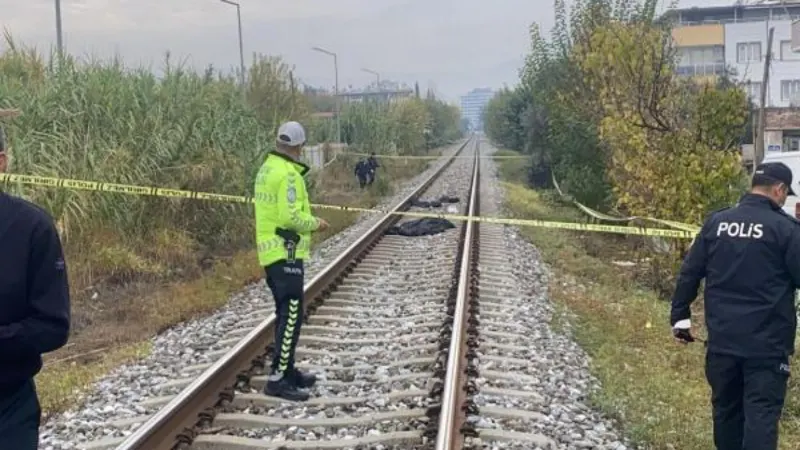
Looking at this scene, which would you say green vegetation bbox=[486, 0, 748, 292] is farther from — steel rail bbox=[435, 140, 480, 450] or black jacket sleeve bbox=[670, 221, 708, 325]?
black jacket sleeve bbox=[670, 221, 708, 325]

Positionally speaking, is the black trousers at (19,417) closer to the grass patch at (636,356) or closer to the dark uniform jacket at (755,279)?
the dark uniform jacket at (755,279)

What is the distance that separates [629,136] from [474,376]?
7512 millimetres

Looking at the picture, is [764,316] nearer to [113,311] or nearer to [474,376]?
[474,376]

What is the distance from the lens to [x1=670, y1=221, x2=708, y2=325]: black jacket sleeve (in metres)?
5.11

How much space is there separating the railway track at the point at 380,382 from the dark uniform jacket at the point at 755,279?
4.28ft

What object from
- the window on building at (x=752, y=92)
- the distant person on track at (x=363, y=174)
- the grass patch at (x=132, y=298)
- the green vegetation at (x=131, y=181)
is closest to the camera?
the grass patch at (x=132, y=298)

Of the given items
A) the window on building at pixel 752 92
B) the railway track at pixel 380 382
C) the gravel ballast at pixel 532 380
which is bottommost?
the gravel ballast at pixel 532 380

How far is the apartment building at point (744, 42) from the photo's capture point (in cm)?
7369

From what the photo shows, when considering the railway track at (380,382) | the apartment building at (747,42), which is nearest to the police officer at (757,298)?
the railway track at (380,382)

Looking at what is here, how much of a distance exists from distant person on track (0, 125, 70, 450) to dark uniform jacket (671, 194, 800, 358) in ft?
11.2

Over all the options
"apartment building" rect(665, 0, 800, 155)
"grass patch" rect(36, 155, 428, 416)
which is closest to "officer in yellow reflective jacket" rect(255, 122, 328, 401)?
"grass patch" rect(36, 155, 428, 416)

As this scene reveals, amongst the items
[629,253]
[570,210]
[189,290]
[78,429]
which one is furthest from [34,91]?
[570,210]

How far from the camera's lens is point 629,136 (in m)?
13.3

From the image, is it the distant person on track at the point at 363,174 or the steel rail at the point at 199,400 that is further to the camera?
the distant person on track at the point at 363,174
